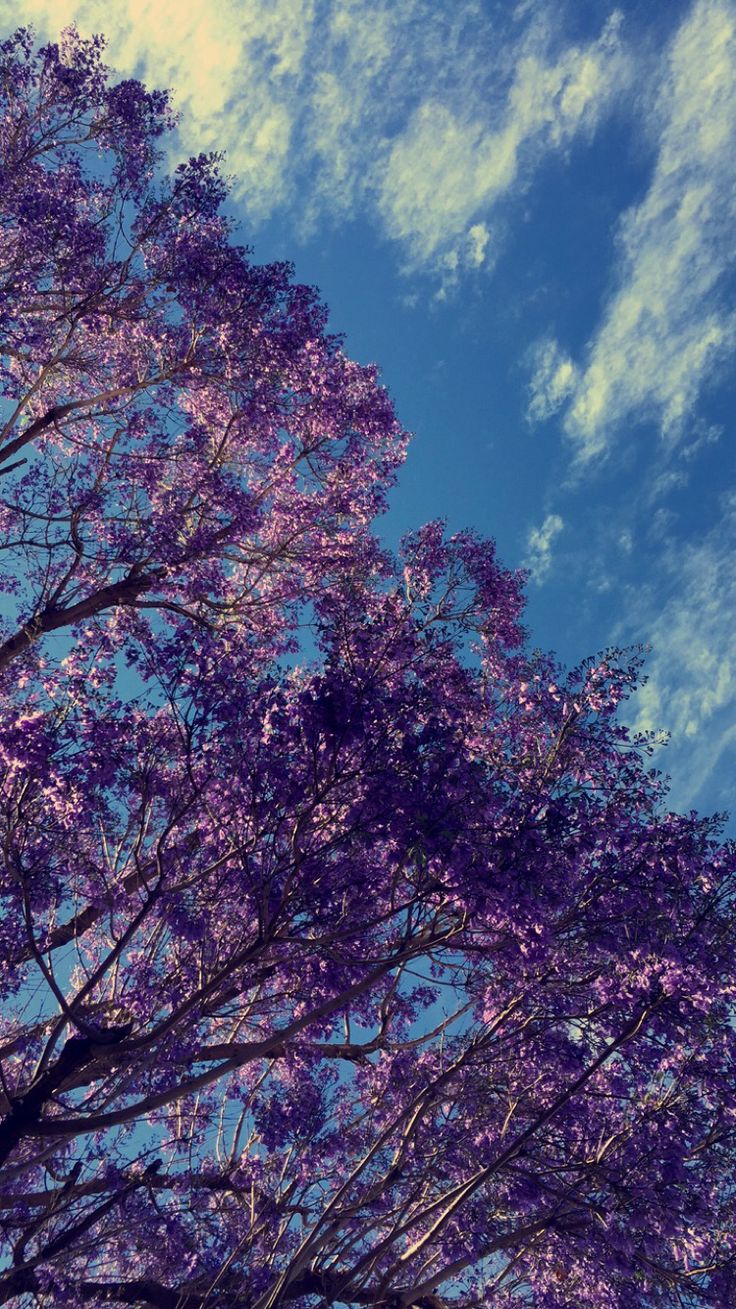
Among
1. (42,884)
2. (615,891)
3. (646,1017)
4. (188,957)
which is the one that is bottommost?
(646,1017)

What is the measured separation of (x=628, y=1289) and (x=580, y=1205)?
1634mm

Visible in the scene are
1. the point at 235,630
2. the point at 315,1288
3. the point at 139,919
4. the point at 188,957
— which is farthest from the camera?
the point at 235,630

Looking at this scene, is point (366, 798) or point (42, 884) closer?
point (366, 798)

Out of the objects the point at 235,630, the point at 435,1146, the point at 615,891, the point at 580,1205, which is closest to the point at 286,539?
the point at 235,630

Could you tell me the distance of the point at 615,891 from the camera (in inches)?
392

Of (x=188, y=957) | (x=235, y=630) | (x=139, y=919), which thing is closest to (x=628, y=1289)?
(x=188, y=957)

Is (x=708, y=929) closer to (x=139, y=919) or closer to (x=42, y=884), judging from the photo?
(x=139, y=919)

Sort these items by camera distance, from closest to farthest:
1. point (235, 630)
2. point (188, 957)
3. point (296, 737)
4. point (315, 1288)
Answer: point (296, 737)
point (188, 957)
point (315, 1288)
point (235, 630)

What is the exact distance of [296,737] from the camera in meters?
9.70

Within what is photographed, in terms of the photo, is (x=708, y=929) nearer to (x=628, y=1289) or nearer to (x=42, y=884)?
(x=628, y=1289)

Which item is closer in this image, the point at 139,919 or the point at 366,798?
the point at 139,919

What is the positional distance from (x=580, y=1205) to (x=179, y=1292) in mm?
4761

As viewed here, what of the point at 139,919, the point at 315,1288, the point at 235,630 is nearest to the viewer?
the point at 139,919

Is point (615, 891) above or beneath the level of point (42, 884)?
beneath
